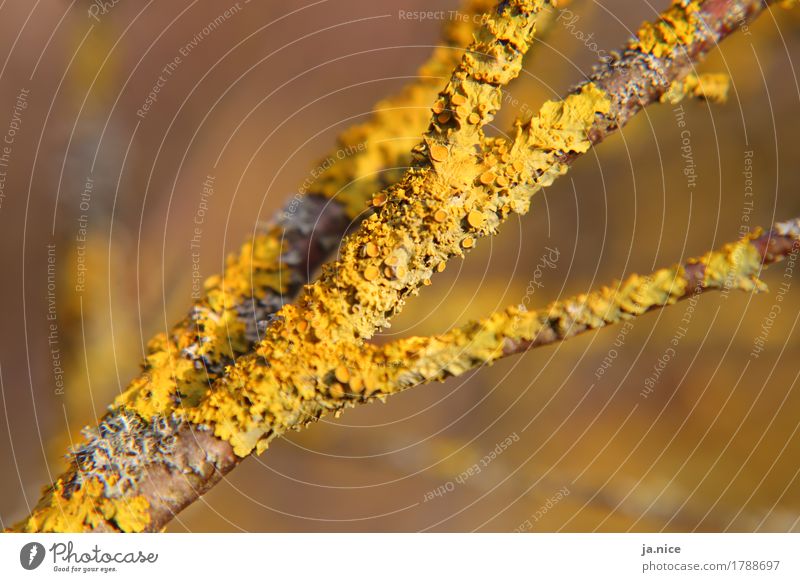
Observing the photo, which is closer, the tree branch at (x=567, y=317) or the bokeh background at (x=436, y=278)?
the tree branch at (x=567, y=317)

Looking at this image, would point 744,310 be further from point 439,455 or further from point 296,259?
point 296,259

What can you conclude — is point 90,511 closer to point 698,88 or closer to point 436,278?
point 698,88
